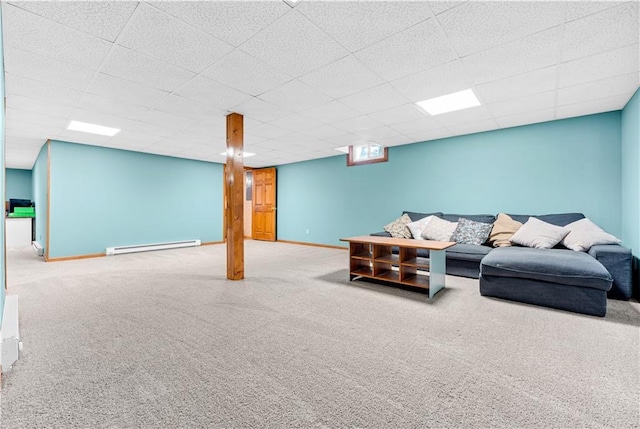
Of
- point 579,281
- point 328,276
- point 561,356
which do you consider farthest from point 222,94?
point 579,281

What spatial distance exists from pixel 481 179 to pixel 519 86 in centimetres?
218

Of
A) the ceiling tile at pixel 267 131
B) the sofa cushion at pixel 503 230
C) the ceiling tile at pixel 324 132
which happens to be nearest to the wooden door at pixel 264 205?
the ceiling tile at pixel 267 131

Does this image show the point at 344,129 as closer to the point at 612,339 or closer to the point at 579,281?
the point at 579,281

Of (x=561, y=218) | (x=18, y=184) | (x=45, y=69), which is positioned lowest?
(x=561, y=218)

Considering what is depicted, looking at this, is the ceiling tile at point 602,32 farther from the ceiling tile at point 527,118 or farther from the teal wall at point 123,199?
the teal wall at point 123,199

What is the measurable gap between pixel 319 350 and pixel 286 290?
152 centimetres

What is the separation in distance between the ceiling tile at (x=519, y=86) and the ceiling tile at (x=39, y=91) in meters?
4.73

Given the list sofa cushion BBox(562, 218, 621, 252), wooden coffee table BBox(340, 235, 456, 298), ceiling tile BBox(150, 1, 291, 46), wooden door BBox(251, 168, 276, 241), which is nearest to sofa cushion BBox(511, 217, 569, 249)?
sofa cushion BBox(562, 218, 621, 252)

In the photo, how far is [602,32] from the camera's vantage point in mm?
2215

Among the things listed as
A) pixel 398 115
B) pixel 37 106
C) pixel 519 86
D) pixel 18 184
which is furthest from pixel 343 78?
pixel 18 184

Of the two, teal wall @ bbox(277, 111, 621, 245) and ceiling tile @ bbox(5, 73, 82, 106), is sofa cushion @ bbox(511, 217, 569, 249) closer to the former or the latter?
teal wall @ bbox(277, 111, 621, 245)

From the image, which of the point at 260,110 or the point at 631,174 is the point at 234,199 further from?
the point at 631,174

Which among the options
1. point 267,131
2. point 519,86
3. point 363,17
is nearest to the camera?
point 363,17

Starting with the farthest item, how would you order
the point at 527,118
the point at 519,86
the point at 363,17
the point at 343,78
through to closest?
the point at 527,118, the point at 519,86, the point at 343,78, the point at 363,17
